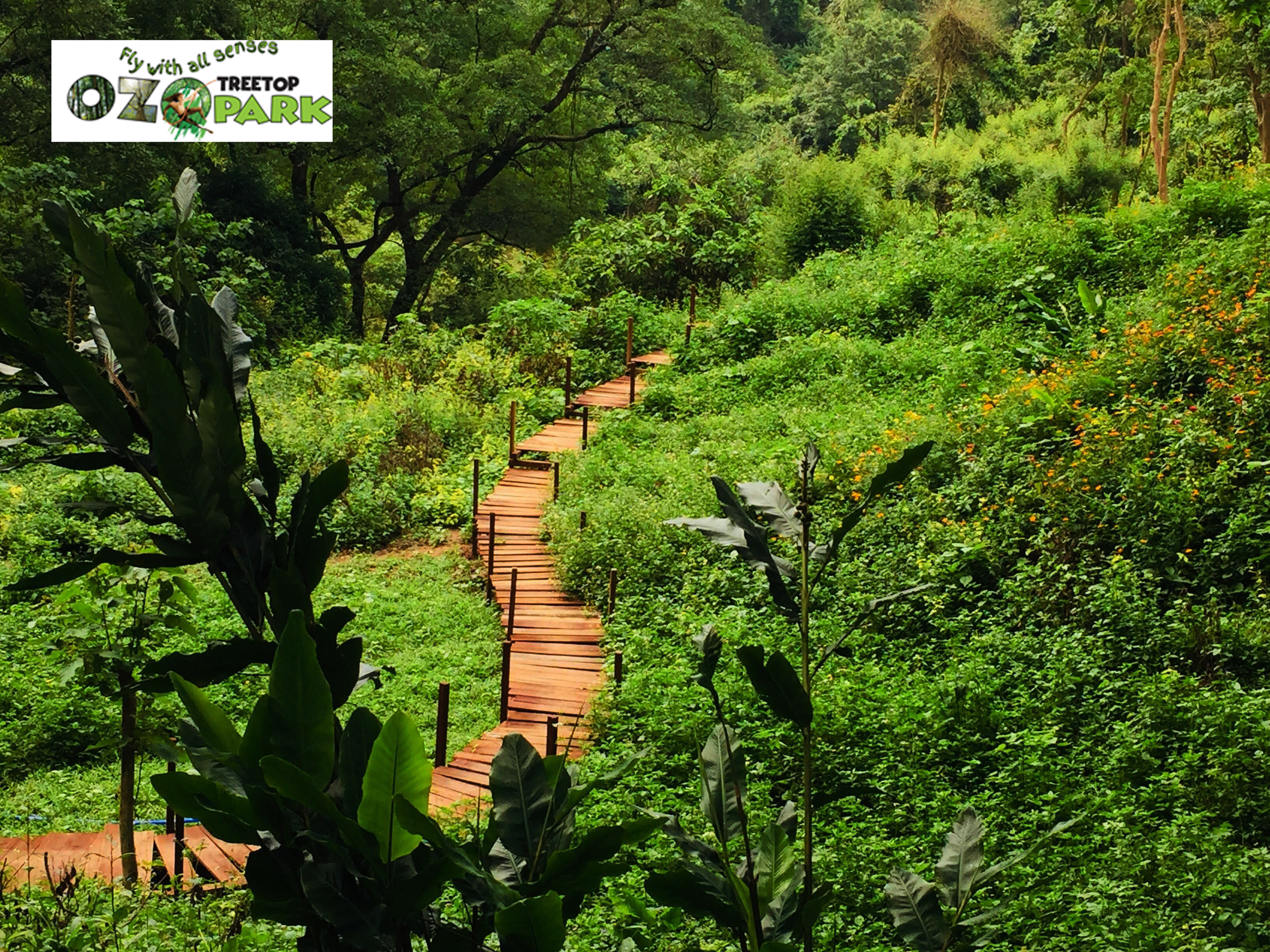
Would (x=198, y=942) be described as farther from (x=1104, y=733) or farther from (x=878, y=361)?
(x=878, y=361)

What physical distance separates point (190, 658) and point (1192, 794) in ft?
16.4

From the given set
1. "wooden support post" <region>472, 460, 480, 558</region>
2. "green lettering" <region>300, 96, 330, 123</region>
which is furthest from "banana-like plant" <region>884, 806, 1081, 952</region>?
"green lettering" <region>300, 96, 330, 123</region>

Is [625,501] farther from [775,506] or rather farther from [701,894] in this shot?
[701,894]

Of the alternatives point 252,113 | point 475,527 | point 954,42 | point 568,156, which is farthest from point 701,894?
point 954,42

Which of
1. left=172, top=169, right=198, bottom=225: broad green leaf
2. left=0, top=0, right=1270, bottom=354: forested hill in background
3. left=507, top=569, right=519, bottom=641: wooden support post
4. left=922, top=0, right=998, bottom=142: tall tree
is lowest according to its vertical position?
left=507, top=569, right=519, bottom=641: wooden support post

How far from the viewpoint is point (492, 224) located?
2225cm

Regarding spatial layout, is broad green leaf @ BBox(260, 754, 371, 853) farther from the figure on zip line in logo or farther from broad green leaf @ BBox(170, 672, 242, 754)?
the figure on zip line in logo

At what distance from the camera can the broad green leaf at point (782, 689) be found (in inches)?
65.9

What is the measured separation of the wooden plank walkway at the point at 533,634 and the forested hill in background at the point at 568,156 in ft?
23.1

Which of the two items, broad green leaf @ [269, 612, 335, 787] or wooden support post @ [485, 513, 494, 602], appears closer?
broad green leaf @ [269, 612, 335, 787]

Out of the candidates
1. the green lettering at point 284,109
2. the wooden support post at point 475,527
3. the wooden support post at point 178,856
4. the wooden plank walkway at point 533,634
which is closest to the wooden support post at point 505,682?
the wooden plank walkway at point 533,634

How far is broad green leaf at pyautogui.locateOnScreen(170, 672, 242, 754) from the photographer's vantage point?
49.5 inches

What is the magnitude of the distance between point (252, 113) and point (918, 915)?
17992 millimetres

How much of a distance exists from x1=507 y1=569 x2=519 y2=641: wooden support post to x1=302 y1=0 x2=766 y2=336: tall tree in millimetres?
11886
